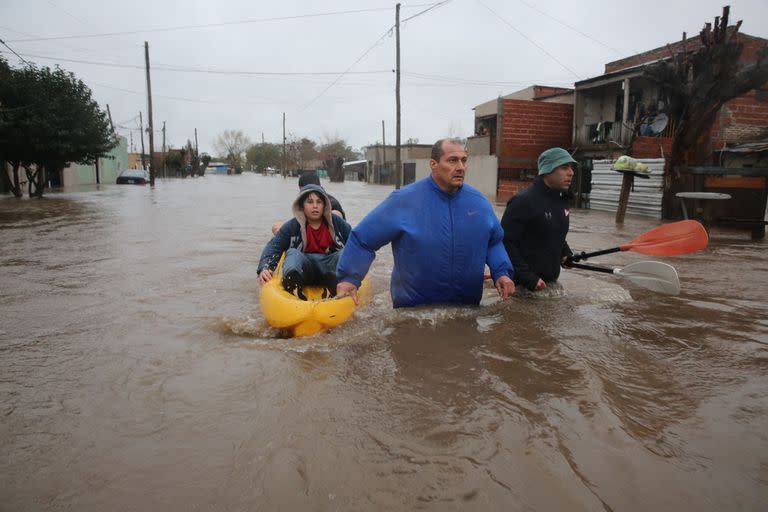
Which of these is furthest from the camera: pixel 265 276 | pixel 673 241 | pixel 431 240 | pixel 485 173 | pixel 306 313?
pixel 485 173

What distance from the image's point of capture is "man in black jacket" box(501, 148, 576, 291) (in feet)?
14.2

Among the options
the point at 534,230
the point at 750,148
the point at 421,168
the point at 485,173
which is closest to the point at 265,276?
the point at 534,230

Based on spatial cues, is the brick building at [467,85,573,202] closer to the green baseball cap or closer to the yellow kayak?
the green baseball cap

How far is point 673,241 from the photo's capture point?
5.54m

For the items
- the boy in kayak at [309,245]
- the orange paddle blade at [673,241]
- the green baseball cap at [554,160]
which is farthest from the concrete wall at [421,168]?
the green baseball cap at [554,160]

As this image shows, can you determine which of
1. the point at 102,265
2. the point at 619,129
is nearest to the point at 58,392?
the point at 102,265

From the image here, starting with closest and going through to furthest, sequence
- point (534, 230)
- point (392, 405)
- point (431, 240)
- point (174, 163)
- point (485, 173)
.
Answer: point (392, 405) < point (431, 240) < point (534, 230) < point (485, 173) < point (174, 163)

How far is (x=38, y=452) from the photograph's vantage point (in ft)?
7.77

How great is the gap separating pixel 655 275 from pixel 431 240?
8.70 feet

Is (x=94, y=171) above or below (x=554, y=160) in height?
above

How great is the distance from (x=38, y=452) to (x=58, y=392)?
768mm

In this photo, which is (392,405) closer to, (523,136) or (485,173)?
(523,136)

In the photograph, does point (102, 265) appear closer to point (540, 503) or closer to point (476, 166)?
point (540, 503)

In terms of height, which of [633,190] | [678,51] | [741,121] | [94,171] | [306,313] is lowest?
[306,313]
